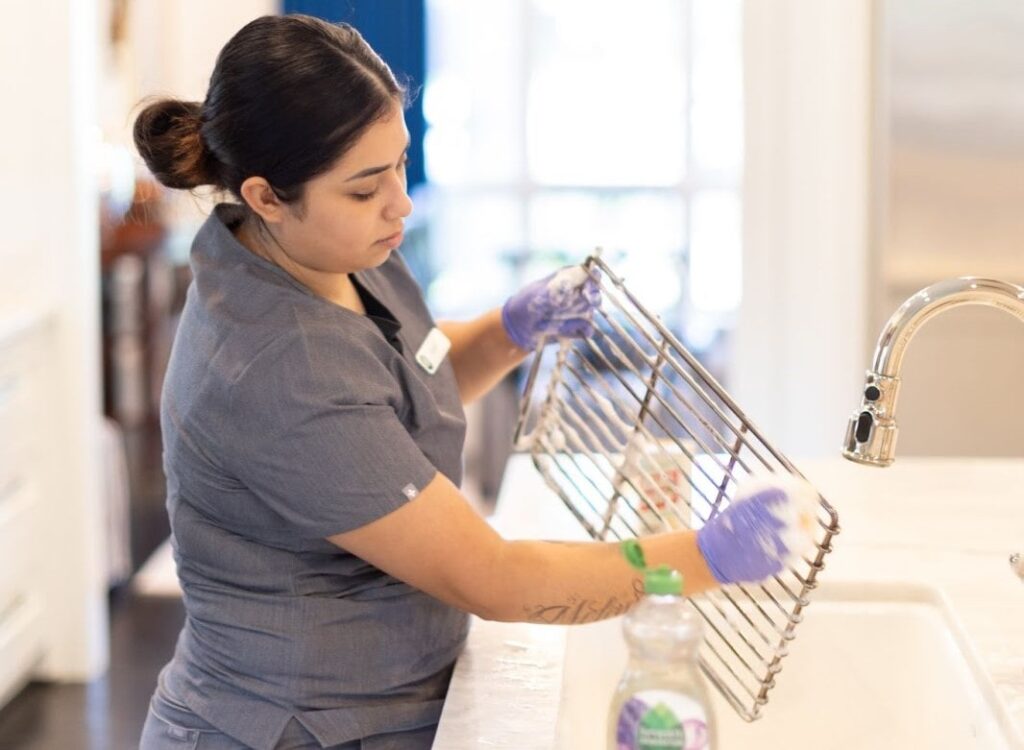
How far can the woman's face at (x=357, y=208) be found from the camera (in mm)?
1242

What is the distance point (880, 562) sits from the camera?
1.58 m

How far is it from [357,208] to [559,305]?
13.1 inches

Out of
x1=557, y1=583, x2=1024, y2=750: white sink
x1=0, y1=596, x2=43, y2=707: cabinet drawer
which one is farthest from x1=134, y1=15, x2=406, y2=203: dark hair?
x1=0, y1=596, x2=43, y2=707: cabinet drawer

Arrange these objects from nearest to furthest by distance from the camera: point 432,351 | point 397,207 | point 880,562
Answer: point 397,207 → point 432,351 → point 880,562

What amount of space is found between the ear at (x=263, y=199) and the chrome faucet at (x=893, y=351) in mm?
544

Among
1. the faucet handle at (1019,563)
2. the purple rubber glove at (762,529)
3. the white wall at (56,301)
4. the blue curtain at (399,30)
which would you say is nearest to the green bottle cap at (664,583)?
the purple rubber glove at (762,529)

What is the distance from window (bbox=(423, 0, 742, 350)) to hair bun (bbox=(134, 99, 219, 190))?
4045 millimetres

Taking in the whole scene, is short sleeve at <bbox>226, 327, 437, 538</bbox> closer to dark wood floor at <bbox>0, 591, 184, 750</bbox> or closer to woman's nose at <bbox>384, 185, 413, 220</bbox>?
woman's nose at <bbox>384, 185, 413, 220</bbox>

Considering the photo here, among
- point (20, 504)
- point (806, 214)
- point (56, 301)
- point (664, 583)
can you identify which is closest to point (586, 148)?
point (806, 214)

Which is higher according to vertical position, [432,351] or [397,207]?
[397,207]

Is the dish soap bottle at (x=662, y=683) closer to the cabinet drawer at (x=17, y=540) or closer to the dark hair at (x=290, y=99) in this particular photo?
the dark hair at (x=290, y=99)

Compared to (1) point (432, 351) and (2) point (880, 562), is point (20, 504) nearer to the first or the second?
(1) point (432, 351)

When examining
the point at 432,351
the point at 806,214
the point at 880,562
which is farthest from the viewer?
the point at 806,214

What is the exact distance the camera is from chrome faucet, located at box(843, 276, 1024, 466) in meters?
A: 1.16
